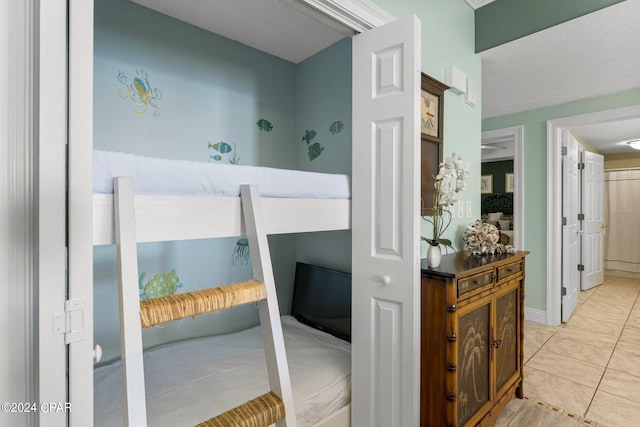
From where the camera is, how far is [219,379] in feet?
5.16

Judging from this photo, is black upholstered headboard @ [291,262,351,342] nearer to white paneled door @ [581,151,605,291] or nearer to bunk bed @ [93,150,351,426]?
bunk bed @ [93,150,351,426]

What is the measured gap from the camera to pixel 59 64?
706mm

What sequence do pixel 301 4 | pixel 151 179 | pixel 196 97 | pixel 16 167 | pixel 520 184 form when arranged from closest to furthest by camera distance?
pixel 16 167
pixel 151 179
pixel 301 4
pixel 196 97
pixel 520 184

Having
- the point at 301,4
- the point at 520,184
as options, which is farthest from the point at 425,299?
the point at 520,184

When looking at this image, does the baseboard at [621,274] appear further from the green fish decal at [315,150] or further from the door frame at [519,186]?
the green fish decal at [315,150]

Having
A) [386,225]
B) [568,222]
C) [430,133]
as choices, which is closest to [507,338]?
[386,225]

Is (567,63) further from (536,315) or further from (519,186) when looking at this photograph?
(536,315)

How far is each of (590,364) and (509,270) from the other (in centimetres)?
151

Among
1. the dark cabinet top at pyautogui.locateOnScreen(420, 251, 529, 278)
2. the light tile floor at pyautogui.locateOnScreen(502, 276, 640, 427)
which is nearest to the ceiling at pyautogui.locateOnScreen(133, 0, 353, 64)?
the dark cabinet top at pyautogui.locateOnScreen(420, 251, 529, 278)

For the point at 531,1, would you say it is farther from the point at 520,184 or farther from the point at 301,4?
the point at 520,184

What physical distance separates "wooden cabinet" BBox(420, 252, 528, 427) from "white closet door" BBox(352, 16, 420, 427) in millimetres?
175

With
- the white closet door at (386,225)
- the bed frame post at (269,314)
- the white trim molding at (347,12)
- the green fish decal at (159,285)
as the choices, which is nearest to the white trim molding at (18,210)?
the bed frame post at (269,314)

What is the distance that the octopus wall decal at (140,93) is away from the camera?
189 cm

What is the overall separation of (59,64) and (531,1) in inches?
107
